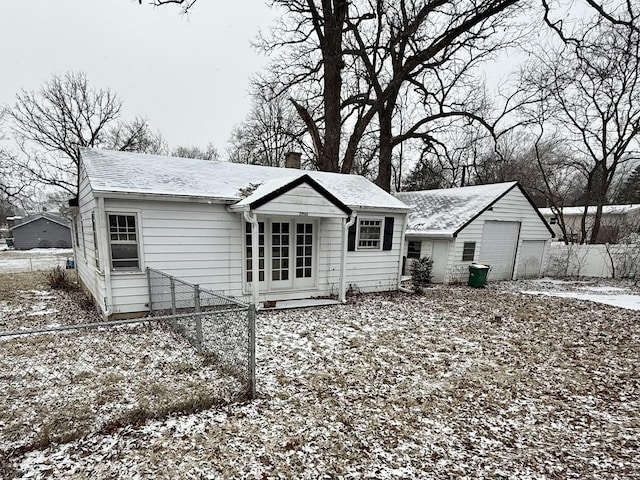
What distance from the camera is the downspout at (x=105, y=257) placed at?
612cm

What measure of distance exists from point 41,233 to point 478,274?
45.8 metres

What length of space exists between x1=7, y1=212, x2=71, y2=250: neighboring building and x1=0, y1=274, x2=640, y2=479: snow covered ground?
40059mm

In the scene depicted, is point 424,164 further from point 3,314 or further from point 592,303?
point 3,314

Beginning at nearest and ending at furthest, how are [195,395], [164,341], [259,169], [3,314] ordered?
[195,395] < [164,341] < [3,314] < [259,169]

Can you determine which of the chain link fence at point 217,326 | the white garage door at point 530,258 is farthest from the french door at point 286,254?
the white garage door at point 530,258

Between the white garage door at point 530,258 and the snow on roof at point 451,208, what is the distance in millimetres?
3249

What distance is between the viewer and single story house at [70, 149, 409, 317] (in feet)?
21.5

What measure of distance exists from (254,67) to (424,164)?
39.4 ft

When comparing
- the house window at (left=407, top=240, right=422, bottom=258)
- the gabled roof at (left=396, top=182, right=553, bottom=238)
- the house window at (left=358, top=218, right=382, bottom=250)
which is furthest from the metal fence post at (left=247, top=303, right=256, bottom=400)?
the house window at (left=407, top=240, right=422, bottom=258)

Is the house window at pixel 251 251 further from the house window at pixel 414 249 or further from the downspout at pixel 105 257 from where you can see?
the house window at pixel 414 249

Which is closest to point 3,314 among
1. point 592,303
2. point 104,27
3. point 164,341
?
point 164,341

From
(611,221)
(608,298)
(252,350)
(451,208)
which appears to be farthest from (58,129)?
(611,221)

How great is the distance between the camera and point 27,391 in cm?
397

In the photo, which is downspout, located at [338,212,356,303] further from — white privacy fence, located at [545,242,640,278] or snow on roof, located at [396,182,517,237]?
white privacy fence, located at [545,242,640,278]
